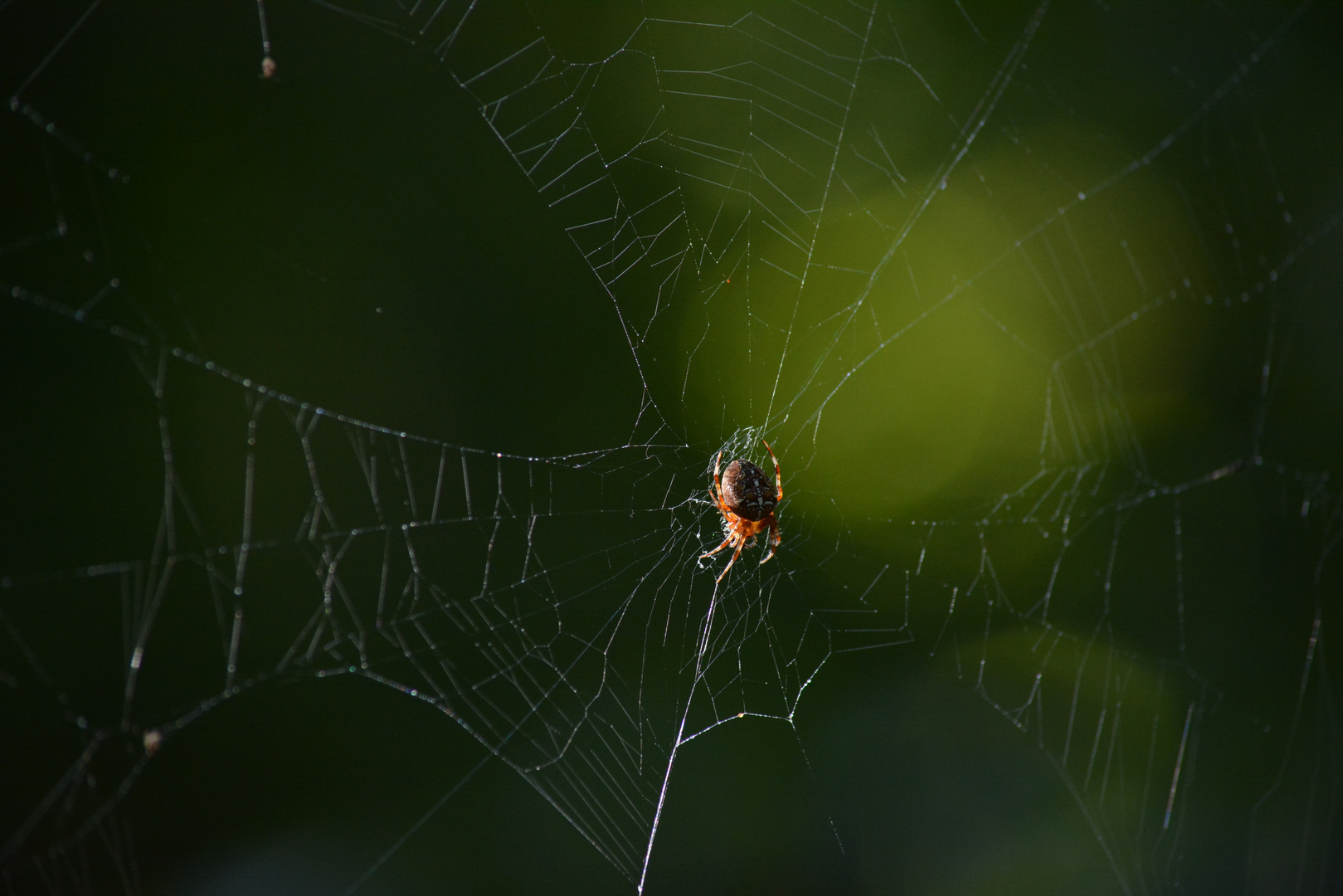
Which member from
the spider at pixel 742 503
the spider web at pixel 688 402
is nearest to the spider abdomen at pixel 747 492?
the spider at pixel 742 503

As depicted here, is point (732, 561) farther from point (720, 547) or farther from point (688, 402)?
point (688, 402)

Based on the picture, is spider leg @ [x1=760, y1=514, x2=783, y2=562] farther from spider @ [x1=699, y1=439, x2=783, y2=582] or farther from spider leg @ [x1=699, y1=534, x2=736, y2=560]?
spider leg @ [x1=699, y1=534, x2=736, y2=560]

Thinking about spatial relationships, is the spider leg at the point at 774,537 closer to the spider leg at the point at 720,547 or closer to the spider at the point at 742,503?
the spider at the point at 742,503

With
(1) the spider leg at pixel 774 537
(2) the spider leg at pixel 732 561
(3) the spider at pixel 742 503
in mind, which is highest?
(3) the spider at pixel 742 503

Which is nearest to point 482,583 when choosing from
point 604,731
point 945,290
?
point 604,731

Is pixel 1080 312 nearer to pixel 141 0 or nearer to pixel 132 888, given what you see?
pixel 141 0

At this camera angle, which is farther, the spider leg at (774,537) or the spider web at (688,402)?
the spider leg at (774,537)

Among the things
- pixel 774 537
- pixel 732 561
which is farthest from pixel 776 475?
pixel 732 561
